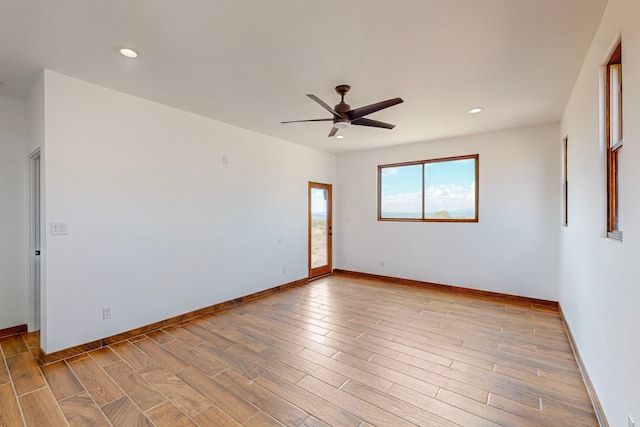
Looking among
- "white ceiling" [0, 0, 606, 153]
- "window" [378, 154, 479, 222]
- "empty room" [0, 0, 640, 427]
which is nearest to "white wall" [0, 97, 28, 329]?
"empty room" [0, 0, 640, 427]

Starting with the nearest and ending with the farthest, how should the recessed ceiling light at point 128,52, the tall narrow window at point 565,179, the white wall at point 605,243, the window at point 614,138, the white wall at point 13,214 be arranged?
the white wall at point 605,243, the window at point 614,138, the recessed ceiling light at point 128,52, the white wall at point 13,214, the tall narrow window at point 565,179

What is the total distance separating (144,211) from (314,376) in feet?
8.86

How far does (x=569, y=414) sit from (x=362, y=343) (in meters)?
1.71

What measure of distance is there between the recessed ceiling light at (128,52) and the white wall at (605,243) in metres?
3.33

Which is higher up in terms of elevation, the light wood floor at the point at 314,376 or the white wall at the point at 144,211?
the white wall at the point at 144,211

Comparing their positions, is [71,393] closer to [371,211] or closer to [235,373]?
[235,373]

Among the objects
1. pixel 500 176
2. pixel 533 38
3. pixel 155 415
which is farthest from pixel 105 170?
pixel 500 176

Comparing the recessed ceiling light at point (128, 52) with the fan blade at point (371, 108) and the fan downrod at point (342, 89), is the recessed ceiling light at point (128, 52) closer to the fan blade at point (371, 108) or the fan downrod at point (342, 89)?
the fan downrod at point (342, 89)

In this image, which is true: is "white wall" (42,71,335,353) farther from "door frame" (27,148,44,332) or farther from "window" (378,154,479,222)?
"window" (378,154,479,222)

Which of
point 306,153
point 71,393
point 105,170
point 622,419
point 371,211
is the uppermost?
point 306,153

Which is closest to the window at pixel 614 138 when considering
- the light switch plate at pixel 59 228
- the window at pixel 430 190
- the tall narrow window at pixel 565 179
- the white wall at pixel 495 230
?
the tall narrow window at pixel 565 179

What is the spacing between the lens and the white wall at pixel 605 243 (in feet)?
4.73

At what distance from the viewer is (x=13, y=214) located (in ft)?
11.1

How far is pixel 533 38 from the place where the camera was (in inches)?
89.0
